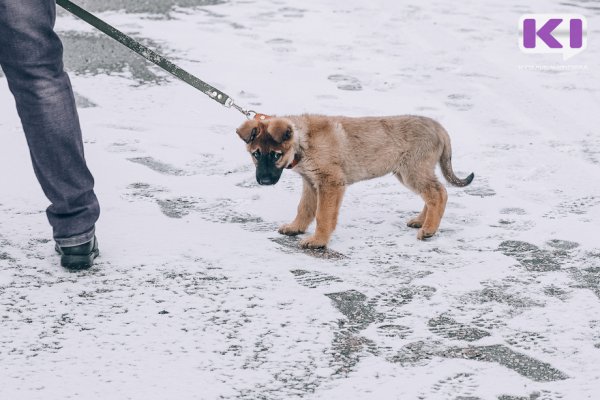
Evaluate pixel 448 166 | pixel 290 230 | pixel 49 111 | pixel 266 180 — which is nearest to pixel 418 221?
pixel 448 166

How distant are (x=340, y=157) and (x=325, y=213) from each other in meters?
0.29

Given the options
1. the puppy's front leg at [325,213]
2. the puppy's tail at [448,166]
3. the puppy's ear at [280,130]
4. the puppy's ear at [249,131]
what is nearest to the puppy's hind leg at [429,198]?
the puppy's tail at [448,166]

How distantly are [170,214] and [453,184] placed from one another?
4.60 ft

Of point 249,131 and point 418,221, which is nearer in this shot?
point 249,131

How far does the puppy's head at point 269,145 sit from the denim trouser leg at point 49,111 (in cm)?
73

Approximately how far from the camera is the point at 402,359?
3115 mm

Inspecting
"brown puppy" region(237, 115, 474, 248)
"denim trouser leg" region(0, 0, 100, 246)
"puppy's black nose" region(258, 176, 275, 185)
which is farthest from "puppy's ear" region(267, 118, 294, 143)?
"denim trouser leg" region(0, 0, 100, 246)

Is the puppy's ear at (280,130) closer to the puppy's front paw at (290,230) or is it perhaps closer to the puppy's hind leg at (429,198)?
the puppy's front paw at (290,230)

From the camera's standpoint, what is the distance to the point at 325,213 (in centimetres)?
416

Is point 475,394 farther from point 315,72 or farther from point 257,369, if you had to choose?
point 315,72

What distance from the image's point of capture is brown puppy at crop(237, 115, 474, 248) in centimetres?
406

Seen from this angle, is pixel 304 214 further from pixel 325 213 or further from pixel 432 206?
pixel 432 206

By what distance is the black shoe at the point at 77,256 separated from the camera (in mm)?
3685

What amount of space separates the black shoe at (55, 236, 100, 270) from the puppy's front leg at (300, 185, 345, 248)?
0.95m
